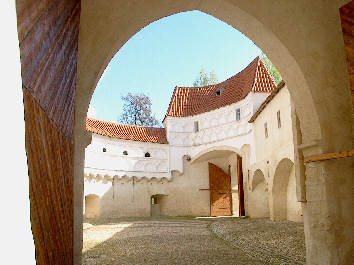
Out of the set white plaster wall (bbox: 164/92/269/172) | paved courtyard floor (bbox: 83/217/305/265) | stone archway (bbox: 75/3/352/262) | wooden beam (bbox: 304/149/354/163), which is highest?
white plaster wall (bbox: 164/92/269/172)

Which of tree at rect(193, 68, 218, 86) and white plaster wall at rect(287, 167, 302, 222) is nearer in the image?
white plaster wall at rect(287, 167, 302, 222)

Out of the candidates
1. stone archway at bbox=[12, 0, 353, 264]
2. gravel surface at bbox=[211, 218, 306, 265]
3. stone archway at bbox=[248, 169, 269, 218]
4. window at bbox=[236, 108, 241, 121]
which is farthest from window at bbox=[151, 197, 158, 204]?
stone archway at bbox=[12, 0, 353, 264]

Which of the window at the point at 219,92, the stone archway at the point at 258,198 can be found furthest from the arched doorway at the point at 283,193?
the window at the point at 219,92

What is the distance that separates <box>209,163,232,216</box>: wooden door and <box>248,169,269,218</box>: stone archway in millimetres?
5405

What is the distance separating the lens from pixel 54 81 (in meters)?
1.69

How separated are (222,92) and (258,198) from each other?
9.12 meters

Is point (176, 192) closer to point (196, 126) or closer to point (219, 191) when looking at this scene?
point (219, 191)

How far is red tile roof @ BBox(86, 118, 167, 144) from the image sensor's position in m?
22.5

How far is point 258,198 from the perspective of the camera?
60.3ft

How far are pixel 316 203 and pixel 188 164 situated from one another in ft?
67.1

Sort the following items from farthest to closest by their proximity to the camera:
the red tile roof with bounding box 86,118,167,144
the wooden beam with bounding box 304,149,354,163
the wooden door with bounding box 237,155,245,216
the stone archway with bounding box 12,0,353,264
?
the red tile roof with bounding box 86,118,167,144 < the wooden door with bounding box 237,155,245,216 < the wooden beam with bounding box 304,149,354,163 < the stone archway with bounding box 12,0,353,264

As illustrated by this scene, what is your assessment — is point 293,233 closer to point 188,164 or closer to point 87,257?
point 87,257

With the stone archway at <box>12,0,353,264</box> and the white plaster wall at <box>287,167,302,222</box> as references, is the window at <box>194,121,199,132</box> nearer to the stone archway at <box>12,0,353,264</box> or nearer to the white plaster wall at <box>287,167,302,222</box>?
the white plaster wall at <box>287,167,302,222</box>

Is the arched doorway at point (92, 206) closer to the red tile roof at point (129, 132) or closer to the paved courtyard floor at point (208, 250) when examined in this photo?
the red tile roof at point (129, 132)
